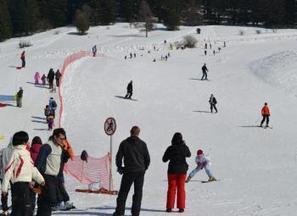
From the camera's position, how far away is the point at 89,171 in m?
20.6

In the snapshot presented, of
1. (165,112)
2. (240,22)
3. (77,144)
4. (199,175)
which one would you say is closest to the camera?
(199,175)

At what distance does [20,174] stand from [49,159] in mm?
1258

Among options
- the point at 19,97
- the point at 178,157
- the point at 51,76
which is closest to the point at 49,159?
the point at 178,157

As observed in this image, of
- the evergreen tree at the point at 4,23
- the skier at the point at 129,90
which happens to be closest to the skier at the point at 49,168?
the skier at the point at 129,90

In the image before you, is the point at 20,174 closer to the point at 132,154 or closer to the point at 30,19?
the point at 132,154

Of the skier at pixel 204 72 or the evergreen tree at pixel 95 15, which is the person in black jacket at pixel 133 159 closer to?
the skier at pixel 204 72

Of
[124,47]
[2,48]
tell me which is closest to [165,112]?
[124,47]

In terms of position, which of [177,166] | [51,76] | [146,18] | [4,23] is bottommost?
[177,166]

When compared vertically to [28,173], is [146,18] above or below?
above

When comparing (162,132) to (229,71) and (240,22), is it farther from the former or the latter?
(240,22)

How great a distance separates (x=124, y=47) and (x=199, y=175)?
218 ft

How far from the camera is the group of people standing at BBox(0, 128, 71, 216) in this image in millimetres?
8922

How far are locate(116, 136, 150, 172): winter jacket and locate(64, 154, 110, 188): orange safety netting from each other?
24.9ft

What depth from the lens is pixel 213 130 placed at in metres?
31.4
